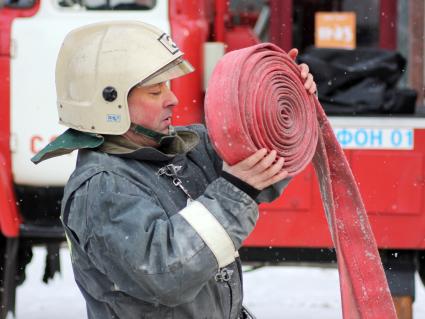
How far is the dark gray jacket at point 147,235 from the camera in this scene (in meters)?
1.71

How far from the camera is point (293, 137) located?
6.16 ft

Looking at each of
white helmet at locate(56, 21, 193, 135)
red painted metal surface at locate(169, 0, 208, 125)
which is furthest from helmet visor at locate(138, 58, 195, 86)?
red painted metal surface at locate(169, 0, 208, 125)

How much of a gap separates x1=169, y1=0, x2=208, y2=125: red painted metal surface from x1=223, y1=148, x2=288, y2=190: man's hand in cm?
233

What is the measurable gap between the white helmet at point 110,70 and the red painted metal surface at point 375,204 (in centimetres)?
214

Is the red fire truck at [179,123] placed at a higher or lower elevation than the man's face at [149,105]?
lower

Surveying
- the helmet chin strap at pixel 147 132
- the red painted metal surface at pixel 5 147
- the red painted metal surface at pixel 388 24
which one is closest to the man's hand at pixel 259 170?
the helmet chin strap at pixel 147 132

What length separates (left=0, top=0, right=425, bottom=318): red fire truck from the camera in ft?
13.5

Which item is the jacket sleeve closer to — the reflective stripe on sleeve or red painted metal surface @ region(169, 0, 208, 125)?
the reflective stripe on sleeve

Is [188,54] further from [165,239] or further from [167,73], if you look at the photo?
[165,239]

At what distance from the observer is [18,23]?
4172 mm

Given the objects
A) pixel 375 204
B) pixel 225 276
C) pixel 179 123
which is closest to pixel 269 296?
pixel 375 204

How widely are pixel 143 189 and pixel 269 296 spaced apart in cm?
402

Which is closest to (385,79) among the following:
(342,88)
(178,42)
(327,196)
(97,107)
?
Answer: (342,88)

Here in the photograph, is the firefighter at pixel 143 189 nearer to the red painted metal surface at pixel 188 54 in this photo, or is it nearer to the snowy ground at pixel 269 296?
the red painted metal surface at pixel 188 54
